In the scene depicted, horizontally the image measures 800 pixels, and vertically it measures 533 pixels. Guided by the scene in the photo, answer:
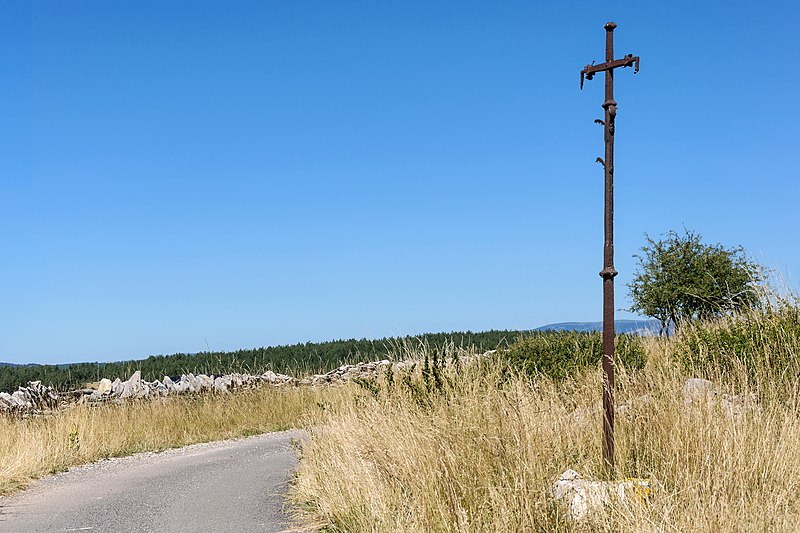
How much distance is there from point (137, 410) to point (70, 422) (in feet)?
10.2

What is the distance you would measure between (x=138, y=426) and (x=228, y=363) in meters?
12.3

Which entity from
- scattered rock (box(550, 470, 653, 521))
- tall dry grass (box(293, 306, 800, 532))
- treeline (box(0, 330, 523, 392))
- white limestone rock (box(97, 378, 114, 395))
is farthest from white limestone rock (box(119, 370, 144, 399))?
scattered rock (box(550, 470, 653, 521))

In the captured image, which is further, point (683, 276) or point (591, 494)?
point (683, 276)

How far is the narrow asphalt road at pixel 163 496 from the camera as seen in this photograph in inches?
304

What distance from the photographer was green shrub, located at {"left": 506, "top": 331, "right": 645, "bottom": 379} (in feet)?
44.0

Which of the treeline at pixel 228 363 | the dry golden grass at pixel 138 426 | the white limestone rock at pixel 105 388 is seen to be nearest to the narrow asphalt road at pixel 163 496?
the dry golden grass at pixel 138 426

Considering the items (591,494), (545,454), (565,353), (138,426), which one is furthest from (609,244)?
(138,426)

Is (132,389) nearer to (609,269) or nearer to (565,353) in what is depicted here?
(565,353)

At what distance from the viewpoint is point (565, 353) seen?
1448cm

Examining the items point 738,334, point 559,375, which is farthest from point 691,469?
point 559,375

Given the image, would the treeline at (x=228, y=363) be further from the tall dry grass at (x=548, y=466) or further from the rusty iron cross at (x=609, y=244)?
the rusty iron cross at (x=609, y=244)

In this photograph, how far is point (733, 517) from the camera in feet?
15.6

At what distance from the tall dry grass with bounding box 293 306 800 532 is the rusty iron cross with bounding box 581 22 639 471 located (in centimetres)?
37

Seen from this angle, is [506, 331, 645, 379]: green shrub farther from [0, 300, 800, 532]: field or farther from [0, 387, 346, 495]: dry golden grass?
[0, 387, 346, 495]: dry golden grass
